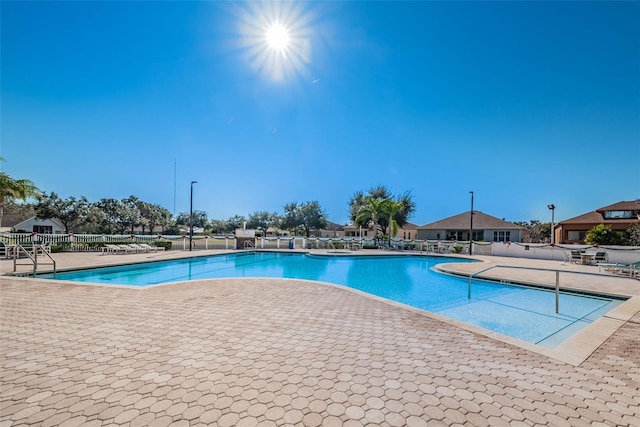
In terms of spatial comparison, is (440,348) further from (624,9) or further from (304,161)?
(304,161)

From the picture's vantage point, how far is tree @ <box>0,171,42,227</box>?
1258 cm

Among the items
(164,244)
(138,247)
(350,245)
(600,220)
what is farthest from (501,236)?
(138,247)

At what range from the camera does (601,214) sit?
23562 millimetres

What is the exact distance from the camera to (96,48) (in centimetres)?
1054

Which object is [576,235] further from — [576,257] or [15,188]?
[15,188]

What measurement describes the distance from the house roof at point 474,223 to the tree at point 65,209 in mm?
42825

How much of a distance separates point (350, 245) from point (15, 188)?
19.8m

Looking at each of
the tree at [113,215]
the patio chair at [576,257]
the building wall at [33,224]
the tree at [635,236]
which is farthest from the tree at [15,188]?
the tree at [635,236]

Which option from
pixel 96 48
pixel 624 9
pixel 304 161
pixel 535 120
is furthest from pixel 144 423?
pixel 304 161

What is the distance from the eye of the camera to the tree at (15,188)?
41.3ft

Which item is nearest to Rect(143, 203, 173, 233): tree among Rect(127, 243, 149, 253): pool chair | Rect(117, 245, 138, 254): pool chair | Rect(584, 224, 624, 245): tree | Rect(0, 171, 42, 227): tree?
Rect(127, 243, 149, 253): pool chair

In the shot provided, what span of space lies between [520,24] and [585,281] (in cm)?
1024

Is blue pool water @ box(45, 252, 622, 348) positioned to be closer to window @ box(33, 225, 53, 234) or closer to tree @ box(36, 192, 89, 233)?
tree @ box(36, 192, 89, 233)

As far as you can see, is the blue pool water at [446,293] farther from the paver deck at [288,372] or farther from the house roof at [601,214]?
the house roof at [601,214]
